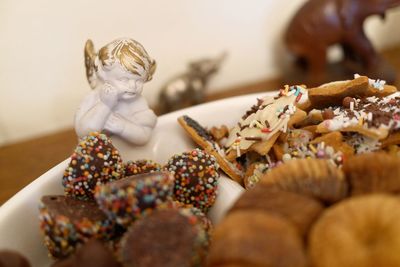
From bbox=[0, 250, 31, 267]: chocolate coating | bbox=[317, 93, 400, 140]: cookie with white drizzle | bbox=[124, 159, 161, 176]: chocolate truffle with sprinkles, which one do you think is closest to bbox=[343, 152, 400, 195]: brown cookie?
bbox=[317, 93, 400, 140]: cookie with white drizzle

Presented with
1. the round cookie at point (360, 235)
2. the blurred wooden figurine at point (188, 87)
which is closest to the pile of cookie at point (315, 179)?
the round cookie at point (360, 235)

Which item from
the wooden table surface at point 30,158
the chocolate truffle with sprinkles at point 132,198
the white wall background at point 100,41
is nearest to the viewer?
the chocolate truffle with sprinkles at point 132,198

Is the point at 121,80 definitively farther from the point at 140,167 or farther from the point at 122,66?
the point at 140,167

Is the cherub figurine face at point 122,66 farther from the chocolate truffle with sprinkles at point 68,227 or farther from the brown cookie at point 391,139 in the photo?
the brown cookie at point 391,139

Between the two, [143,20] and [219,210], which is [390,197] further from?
[143,20]

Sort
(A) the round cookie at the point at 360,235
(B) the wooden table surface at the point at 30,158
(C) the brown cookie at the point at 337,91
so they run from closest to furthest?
1. (A) the round cookie at the point at 360,235
2. (C) the brown cookie at the point at 337,91
3. (B) the wooden table surface at the point at 30,158

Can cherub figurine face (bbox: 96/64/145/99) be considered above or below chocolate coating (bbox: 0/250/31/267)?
above

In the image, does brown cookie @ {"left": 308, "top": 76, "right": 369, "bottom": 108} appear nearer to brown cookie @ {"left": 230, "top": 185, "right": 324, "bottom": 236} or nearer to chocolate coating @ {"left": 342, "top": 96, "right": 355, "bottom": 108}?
chocolate coating @ {"left": 342, "top": 96, "right": 355, "bottom": 108}
